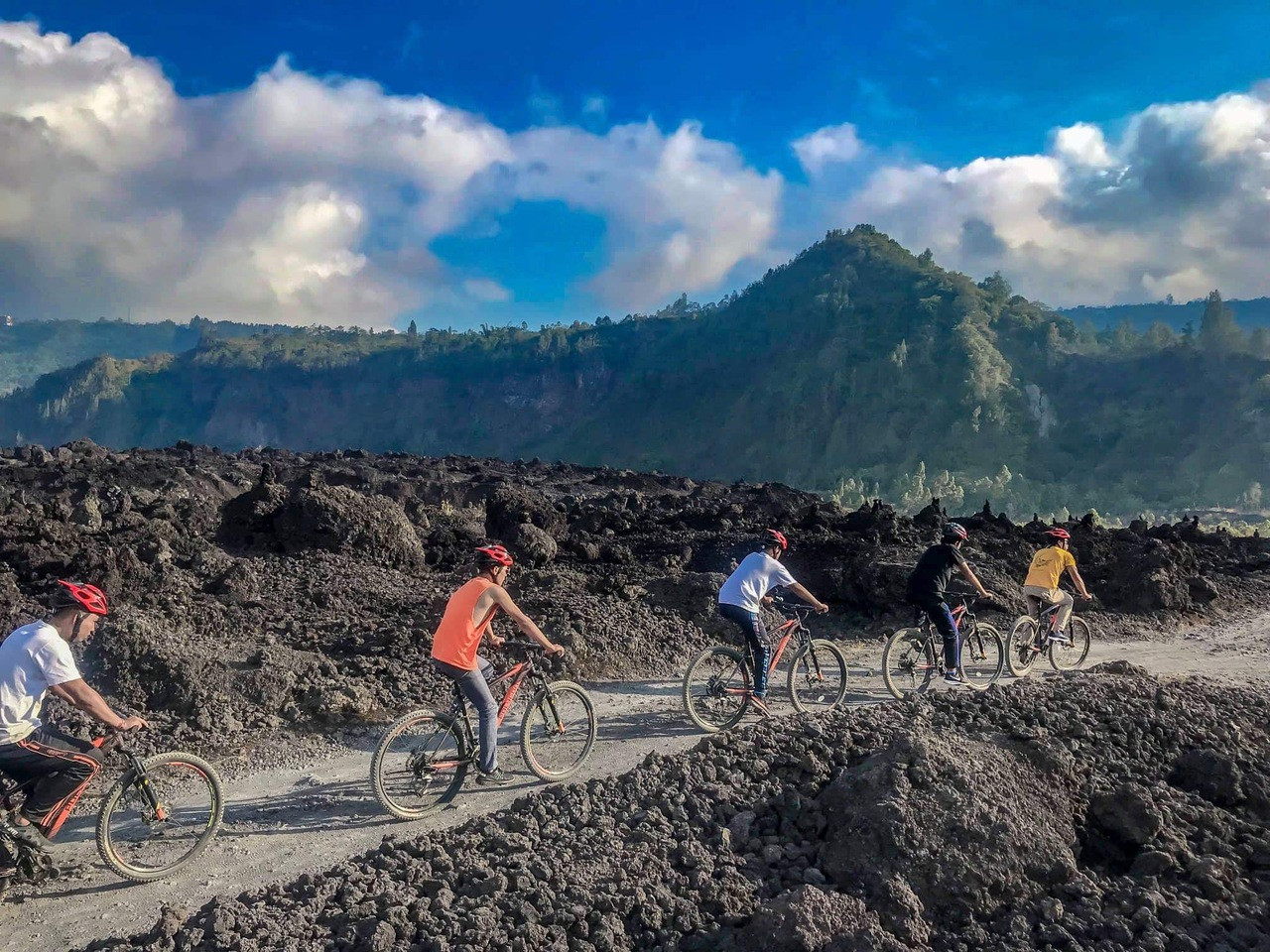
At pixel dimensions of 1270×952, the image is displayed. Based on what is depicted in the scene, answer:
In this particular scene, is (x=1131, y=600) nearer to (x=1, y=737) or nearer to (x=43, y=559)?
A: (x=1, y=737)

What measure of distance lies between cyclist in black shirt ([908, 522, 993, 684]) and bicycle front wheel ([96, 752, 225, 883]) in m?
7.08

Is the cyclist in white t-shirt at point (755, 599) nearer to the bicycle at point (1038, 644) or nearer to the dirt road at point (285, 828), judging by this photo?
the dirt road at point (285, 828)

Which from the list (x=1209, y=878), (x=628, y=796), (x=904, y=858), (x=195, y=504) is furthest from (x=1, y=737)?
(x=195, y=504)

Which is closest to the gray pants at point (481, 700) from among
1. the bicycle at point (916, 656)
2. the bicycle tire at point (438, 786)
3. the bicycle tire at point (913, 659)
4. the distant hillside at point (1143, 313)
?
the bicycle tire at point (438, 786)

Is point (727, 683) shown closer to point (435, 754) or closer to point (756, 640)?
point (756, 640)

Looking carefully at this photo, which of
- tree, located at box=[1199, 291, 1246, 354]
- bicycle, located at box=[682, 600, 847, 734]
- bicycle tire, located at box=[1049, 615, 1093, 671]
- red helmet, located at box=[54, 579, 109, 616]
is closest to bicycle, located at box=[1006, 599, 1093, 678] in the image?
bicycle tire, located at box=[1049, 615, 1093, 671]

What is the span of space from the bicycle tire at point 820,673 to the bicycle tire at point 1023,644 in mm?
2704

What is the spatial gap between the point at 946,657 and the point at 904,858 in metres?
5.25

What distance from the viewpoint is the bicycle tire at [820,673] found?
9.01 m

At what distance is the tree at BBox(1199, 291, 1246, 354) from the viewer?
6825cm

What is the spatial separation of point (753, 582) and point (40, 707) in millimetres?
5763

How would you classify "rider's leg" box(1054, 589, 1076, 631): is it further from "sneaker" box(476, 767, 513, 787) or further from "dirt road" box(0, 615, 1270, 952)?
"sneaker" box(476, 767, 513, 787)

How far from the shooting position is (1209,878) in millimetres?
4785

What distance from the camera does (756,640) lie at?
840 centimetres
